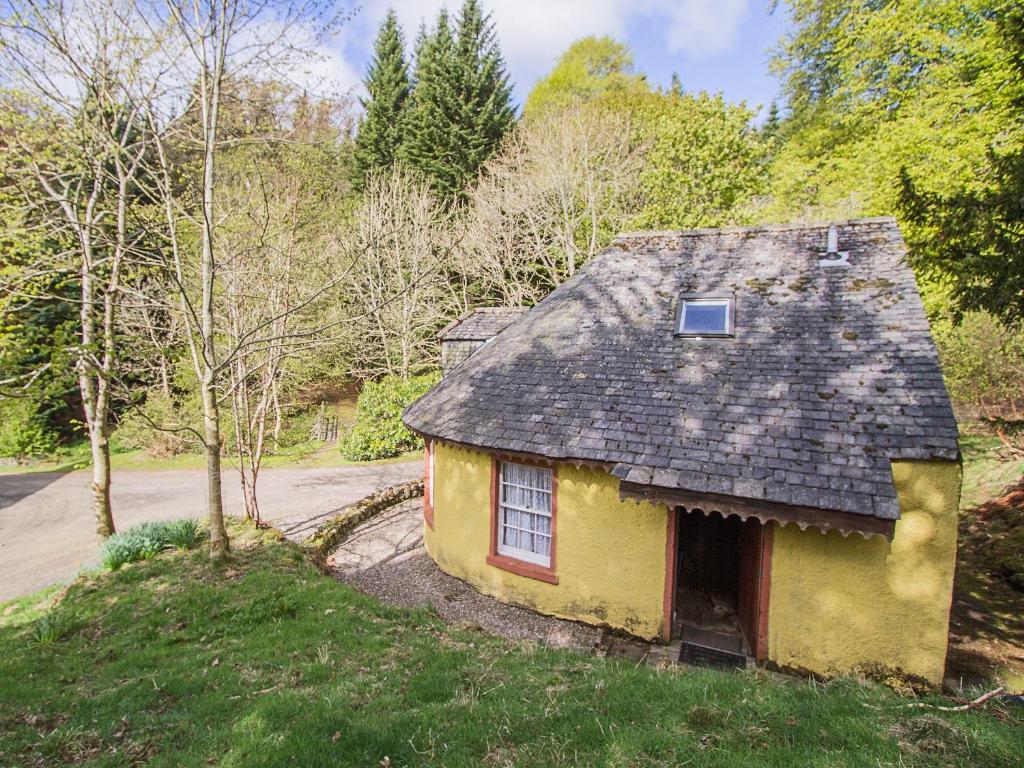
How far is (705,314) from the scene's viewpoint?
9195 mm

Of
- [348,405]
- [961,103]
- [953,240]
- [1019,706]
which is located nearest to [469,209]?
[348,405]

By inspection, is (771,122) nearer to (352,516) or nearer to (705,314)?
(705,314)

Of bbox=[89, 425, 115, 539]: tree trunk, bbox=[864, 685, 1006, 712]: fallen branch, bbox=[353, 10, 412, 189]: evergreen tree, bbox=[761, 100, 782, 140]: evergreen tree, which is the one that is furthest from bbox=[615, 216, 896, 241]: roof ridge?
bbox=[761, 100, 782, 140]: evergreen tree

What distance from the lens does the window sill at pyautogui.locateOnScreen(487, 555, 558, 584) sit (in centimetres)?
830

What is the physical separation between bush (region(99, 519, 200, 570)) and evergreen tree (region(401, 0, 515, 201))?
20718 millimetres

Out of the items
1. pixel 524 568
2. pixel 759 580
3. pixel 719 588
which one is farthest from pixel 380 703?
pixel 719 588

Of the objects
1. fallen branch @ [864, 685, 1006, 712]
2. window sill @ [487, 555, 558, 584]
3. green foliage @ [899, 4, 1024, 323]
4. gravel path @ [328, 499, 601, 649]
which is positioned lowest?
gravel path @ [328, 499, 601, 649]

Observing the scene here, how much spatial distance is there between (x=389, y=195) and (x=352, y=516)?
17.3 metres

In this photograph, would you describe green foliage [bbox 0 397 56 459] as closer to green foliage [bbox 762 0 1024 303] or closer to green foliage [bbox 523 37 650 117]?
green foliage [bbox 762 0 1024 303]

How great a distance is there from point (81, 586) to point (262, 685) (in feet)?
17.8

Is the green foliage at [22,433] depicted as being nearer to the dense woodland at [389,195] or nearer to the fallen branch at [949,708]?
the dense woodland at [389,195]

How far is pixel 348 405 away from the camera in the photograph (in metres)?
29.6

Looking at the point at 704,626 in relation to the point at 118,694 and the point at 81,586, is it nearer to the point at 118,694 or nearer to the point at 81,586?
the point at 118,694

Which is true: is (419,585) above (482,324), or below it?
below
